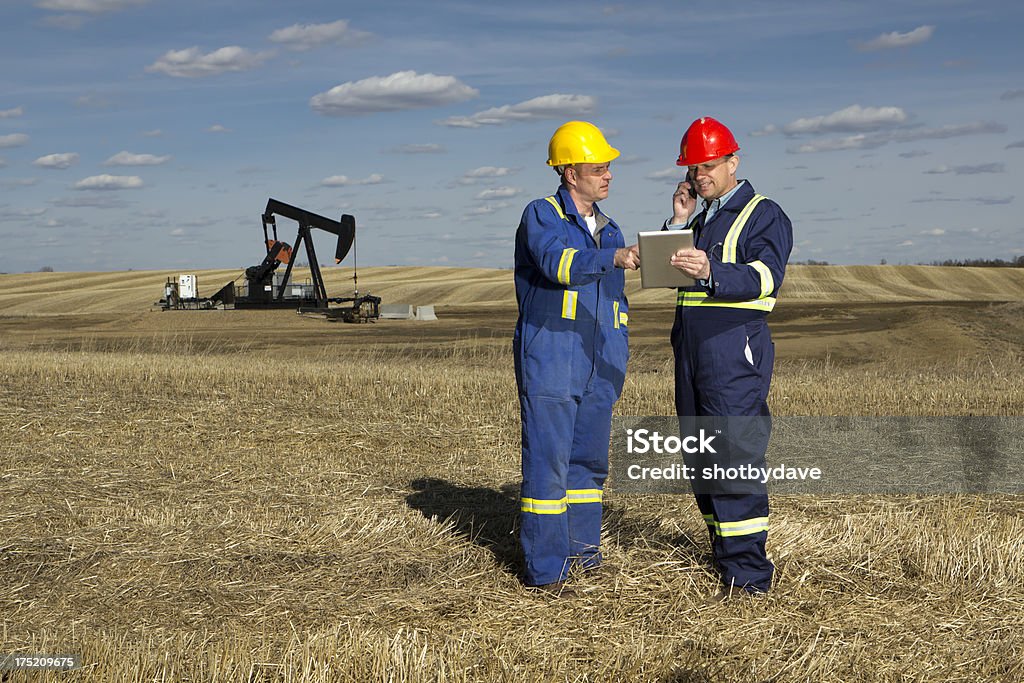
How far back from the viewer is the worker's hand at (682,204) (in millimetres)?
5266

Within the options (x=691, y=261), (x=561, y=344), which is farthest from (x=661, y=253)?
(x=561, y=344)

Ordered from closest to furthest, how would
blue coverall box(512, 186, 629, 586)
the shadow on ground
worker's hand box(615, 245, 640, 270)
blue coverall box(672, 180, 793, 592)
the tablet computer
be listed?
the tablet computer, worker's hand box(615, 245, 640, 270), blue coverall box(672, 180, 793, 592), blue coverall box(512, 186, 629, 586), the shadow on ground

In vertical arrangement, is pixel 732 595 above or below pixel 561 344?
below

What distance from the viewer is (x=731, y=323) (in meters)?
5.05

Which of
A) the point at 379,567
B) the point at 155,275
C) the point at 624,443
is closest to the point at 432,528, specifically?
the point at 379,567

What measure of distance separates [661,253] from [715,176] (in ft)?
2.21

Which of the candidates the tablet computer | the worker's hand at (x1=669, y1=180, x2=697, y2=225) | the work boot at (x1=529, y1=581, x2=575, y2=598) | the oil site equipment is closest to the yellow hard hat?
the worker's hand at (x1=669, y1=180, x2=697, y2=225)

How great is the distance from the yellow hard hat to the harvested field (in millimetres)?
2131

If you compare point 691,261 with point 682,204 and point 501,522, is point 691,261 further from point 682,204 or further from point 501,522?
point 501,522

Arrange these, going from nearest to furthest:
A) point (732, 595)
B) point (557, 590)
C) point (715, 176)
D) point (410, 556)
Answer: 1. point (715, 176)
2. point (732, 595)
3. point (557, 590)
4. point (410, 556)

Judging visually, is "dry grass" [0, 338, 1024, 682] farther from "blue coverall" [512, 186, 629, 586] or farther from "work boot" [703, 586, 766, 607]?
"blue coverall" [512, 186, 629, 586]

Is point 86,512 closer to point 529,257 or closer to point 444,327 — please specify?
point 529,257

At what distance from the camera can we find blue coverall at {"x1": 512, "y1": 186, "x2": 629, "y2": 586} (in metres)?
5.32

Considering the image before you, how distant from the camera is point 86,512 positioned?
7.12 metres
